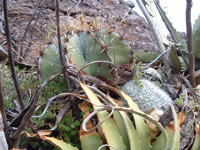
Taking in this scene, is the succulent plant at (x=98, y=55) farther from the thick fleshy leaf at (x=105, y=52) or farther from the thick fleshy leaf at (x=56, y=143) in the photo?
the thick fleshy leaf at (x=56, y=143)

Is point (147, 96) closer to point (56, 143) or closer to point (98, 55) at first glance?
point (98, 55)

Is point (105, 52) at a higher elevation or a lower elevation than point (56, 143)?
higher

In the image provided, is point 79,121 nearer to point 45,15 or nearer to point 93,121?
point 93,121

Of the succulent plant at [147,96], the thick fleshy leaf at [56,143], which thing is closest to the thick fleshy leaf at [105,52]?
the succulent plant at [147,96]

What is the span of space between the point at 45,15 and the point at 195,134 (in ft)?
7.58

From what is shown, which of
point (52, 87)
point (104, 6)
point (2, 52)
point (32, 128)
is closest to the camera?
point (32, 128)

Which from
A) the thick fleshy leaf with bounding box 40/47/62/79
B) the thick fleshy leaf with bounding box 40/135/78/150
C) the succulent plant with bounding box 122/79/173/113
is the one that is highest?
the thick fleshy leaf with bounding box 40/47/62/79

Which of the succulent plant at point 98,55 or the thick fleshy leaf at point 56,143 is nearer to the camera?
the thick fleshy leaf at point 56,143

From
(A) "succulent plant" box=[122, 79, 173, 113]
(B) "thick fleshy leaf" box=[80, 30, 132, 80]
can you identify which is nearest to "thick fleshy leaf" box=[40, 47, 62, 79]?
(B) "thick fleshy leaf" box=[80, 30, 132, 80]

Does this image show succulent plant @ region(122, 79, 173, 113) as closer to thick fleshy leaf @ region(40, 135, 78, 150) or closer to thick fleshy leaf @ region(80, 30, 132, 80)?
thick fleshy leaf @ region(80, 30, 132, 80)

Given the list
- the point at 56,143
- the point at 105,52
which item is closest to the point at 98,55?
the point at 105,52

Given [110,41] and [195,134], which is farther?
[110,41]

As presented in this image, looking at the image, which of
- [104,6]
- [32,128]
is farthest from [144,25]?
[32,128]

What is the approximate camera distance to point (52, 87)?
0.93 m
